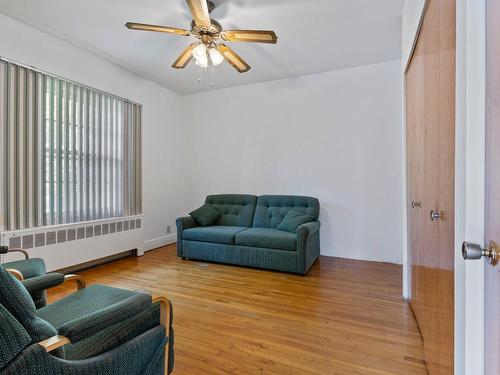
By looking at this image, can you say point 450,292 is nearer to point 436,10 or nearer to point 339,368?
point 339,368

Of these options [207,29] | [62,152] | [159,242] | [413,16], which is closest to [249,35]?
[207,29]

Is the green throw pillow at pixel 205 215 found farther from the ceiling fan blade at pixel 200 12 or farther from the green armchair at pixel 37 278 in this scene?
the ceiling fan blade at pixel 200 12

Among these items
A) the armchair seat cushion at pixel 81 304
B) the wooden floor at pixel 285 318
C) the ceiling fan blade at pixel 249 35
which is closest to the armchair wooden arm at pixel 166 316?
the armchair seat cushion at pixel 81 304

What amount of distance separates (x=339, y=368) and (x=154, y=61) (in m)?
4.00

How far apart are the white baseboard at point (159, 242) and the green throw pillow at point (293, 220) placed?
7.28ft

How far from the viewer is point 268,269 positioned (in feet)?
11.1

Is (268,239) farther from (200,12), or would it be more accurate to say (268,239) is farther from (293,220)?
(200,12)

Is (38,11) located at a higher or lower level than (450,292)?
higher

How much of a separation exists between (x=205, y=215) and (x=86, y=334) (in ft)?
10.3

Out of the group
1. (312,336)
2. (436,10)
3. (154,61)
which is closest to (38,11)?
(154,61)

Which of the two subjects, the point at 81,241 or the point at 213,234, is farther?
the point at 213,234

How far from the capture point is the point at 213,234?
367 centimetres

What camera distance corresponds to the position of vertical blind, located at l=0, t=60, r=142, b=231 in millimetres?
2742

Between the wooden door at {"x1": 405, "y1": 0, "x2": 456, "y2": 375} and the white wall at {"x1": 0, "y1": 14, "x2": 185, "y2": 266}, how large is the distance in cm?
338
